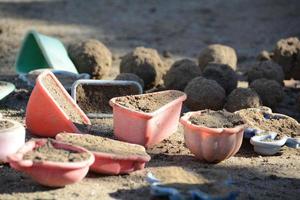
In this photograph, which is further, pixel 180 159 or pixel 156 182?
pixel 180 159

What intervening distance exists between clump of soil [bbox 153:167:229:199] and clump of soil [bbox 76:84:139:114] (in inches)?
48.4

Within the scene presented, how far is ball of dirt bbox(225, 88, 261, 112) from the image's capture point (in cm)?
447

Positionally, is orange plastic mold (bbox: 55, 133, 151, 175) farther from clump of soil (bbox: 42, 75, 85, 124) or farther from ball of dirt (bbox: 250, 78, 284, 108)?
ball of dirt (bbox: 250, 78, 284, 108)

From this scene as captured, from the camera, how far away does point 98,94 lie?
4336 mm

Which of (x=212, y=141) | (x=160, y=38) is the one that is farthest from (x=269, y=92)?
(x=160, y=38)

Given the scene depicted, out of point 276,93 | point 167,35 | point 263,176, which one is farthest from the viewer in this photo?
point 167,35

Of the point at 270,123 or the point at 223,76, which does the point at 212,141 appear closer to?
the point at 270,123

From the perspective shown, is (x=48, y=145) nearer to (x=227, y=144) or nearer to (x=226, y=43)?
(x=227, y=144)

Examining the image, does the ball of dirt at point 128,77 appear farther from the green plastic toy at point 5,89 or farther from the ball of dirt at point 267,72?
the ball of dirt at point 267,72

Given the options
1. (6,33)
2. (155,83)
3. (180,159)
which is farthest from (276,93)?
(6,33)

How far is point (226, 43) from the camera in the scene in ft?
22.9

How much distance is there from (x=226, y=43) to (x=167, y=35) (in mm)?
661

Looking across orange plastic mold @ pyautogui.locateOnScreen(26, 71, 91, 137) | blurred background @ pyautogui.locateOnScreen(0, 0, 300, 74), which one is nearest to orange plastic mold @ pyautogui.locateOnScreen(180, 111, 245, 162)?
orange plastic mold @ pyautogui.locateOnScreen(26, 71, 91, 137)

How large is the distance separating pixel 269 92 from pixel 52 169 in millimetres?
2168
